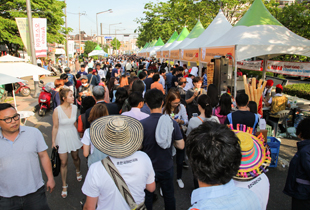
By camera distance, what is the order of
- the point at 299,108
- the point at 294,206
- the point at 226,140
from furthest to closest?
→ the point at 299,108 → the point at 294,206 → the point at 226,140

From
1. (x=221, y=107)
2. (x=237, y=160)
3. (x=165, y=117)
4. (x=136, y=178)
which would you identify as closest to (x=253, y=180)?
(x=237, y=160)

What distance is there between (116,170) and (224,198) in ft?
2.81

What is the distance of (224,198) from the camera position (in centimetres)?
110

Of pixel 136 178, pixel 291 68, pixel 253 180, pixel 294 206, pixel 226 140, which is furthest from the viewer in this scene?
pixel 291 68

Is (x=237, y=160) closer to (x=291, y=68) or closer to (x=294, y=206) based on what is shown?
(x=294, y=206)

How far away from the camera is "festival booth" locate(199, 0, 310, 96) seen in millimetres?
6039

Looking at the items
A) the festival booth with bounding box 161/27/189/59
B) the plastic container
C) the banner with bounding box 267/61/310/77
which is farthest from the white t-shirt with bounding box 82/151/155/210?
the festival booth with bounding box 161/27/189/59

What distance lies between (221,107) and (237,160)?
3.08 meters

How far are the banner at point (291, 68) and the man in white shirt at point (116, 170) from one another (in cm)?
672

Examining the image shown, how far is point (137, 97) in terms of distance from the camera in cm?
334

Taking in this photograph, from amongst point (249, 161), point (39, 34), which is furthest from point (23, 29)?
point (249, 161)

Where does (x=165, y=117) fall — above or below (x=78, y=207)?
above

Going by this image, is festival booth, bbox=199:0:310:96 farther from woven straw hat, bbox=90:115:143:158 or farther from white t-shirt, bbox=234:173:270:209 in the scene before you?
woven straw hat, bbox=90:115:143:158

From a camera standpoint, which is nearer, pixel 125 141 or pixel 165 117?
pixel 125 141
